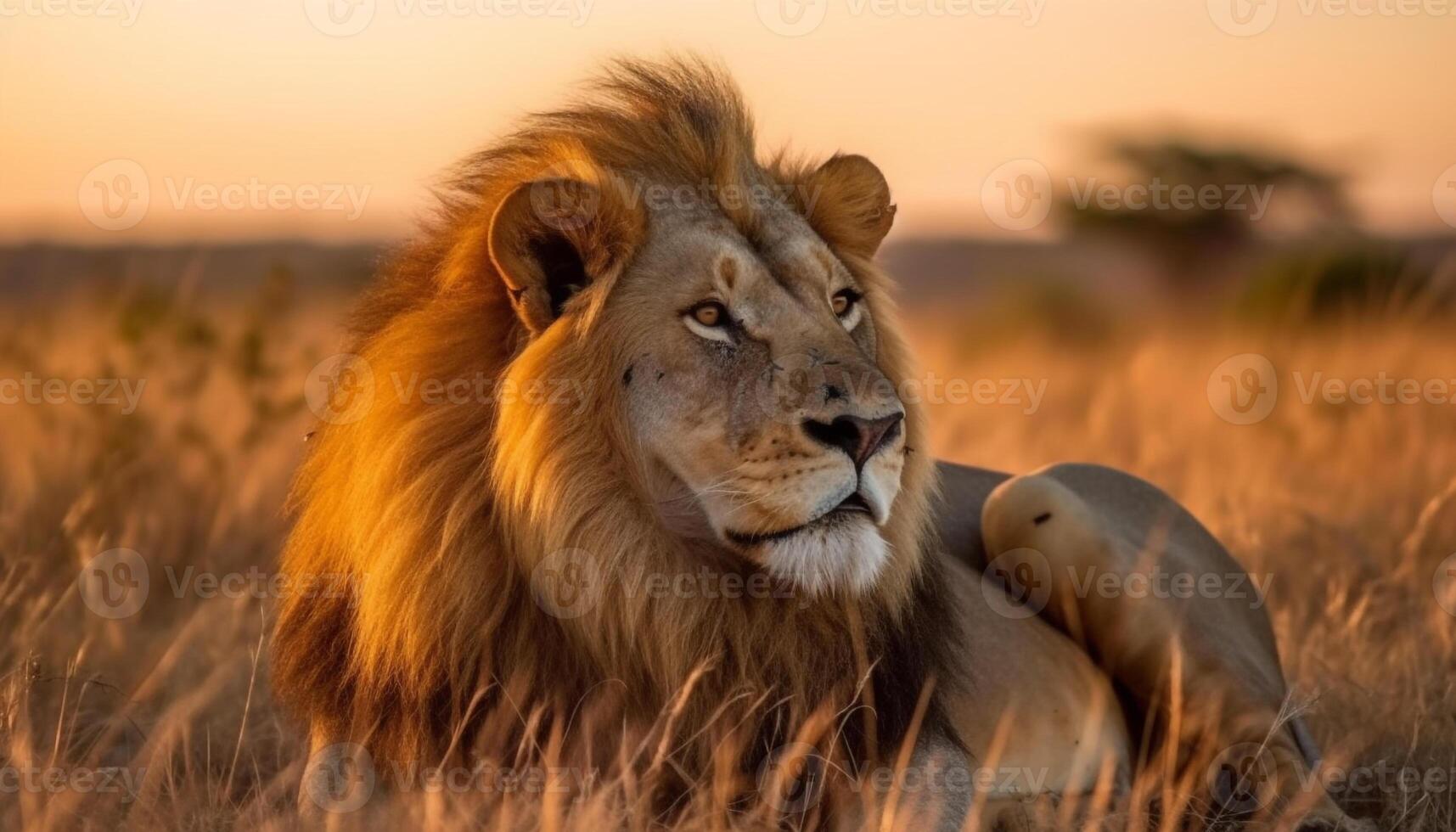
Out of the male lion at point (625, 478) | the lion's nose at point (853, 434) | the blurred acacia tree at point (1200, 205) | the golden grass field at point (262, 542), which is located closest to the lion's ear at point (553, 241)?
the male lion at point (625, 478)

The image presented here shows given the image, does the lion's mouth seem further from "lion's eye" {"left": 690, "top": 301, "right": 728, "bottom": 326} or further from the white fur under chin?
"lion's eye" {"left": 690, "top": 301, "right": 728, "bottom": 326}

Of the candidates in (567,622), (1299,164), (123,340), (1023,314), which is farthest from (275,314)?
(1299,164)

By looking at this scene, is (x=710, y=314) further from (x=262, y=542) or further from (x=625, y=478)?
(x=262, y=542)

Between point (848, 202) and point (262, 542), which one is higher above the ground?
point (848, 202)

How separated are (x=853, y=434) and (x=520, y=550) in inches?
33.1

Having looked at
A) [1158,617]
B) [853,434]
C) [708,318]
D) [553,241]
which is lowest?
[1158,617]

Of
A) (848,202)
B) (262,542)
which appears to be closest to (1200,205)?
(262,542)

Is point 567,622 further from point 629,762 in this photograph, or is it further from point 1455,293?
point 1455,293

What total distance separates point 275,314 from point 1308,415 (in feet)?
22.6

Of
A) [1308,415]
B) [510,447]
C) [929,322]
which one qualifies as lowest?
[929,322]

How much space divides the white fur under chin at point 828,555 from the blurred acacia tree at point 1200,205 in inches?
899

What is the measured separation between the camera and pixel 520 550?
13.1 ft

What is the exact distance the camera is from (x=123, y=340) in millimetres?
8422

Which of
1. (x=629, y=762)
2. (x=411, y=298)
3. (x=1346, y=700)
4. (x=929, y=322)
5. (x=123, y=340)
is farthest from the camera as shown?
(x=929, y=322)
